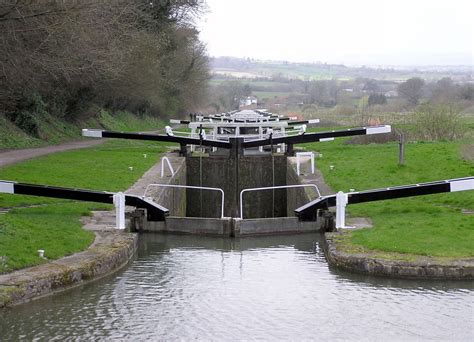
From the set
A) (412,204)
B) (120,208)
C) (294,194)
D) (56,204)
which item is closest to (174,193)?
(294,194)

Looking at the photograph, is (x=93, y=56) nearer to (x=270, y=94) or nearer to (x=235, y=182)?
(x=235, y=182)

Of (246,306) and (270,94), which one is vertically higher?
(270,94)

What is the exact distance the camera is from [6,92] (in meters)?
24.7

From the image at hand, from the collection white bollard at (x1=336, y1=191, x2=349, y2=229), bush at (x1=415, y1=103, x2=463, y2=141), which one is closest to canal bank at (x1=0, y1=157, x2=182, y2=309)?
white bollard at (x1=336, y1=191, x2=349, y2=229)

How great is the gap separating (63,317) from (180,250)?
3842mm

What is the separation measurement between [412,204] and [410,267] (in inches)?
191

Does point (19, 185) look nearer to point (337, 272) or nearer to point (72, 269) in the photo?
point (72, 269)

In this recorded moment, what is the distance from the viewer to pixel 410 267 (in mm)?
9688

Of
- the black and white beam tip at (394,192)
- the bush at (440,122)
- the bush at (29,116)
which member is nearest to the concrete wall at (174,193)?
the black and white beam tip at (394,192)

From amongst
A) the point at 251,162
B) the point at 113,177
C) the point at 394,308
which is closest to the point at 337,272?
the point at 394,308

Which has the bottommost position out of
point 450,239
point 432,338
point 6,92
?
point 432,338

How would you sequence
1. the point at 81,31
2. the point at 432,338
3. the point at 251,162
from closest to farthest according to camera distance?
the point at 432,338 → the point at 81,31 → the point at 251,162

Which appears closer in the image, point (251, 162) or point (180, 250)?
point (180, 250)

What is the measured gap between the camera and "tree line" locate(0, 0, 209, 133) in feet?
52.6
